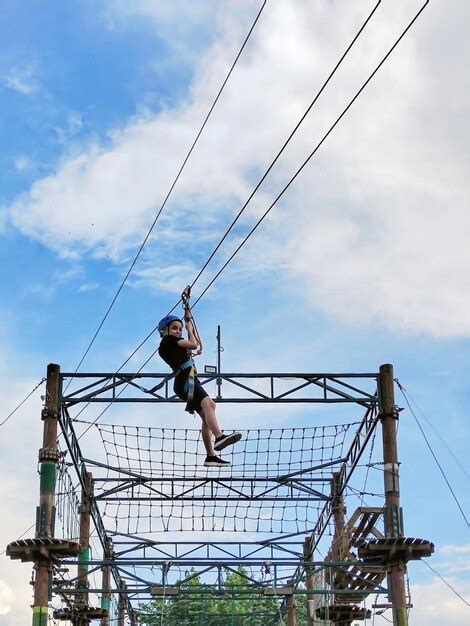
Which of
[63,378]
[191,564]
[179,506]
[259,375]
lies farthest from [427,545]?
[179,506]

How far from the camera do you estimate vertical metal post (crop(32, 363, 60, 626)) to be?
49.6 ft

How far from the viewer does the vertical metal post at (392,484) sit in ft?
50.8

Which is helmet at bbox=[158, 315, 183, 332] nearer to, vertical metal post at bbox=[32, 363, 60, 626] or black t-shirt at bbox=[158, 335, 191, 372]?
black t-shirt at bbox=[158, 335, 191, 372]

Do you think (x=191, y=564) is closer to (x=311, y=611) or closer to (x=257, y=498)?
(x=257, y=498)

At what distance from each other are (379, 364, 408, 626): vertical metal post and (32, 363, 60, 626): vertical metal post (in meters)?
5.07

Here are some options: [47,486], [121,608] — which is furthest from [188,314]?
[121,608]

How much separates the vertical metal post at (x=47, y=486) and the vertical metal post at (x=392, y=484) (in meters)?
5.07

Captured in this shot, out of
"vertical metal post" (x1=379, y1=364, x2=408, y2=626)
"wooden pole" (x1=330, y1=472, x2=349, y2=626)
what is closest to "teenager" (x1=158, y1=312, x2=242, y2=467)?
"vertical metal post" (x1=379, y1=364, x2=408, y2=626)

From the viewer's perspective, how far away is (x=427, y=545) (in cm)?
1539

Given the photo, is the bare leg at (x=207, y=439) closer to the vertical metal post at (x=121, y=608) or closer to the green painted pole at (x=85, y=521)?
the green painted pole at (x=85, y=521)

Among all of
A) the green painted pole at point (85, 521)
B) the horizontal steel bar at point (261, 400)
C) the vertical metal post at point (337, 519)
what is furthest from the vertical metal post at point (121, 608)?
the horizontal steel bar at point (261, 400)

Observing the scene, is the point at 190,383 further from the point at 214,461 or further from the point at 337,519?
the point at 337,519

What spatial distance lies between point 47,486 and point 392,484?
525 centimetres

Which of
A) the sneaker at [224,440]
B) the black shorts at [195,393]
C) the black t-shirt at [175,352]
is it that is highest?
the black t-shirt at [175,352]
